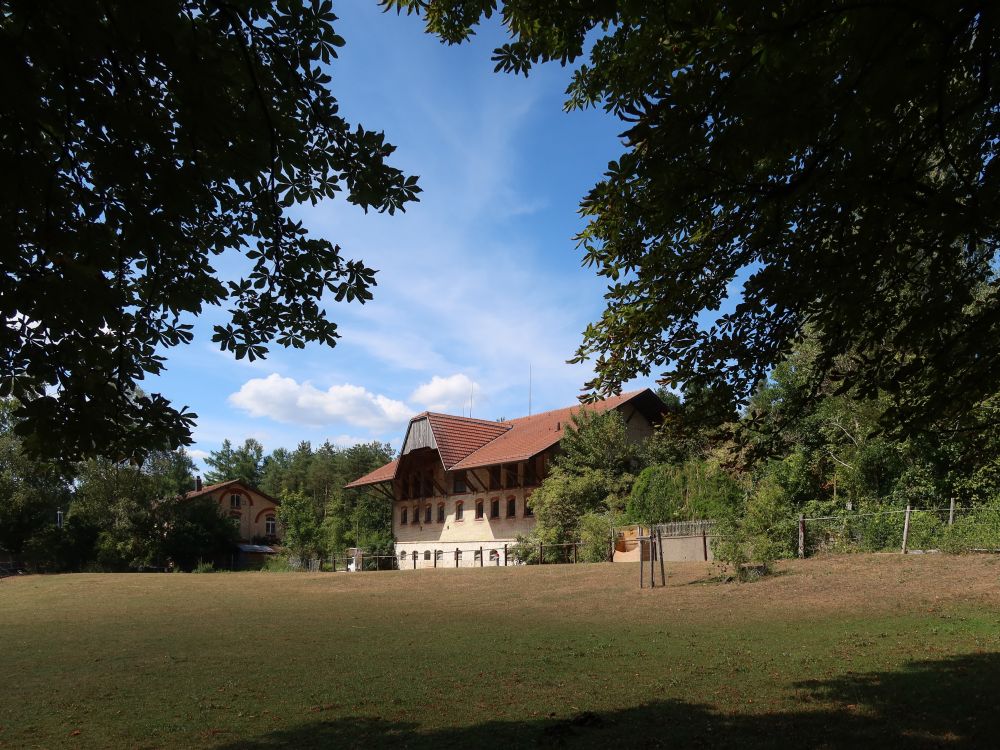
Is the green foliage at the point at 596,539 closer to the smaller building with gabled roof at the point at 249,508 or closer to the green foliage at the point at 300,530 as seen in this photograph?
the green foliage at the point at 300,530

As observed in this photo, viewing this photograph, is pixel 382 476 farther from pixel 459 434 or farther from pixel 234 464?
pixel 234 464

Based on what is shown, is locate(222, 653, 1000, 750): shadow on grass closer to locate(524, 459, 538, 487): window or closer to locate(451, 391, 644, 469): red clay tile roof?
locate(451, 391, 644, 469): red clay tile roof

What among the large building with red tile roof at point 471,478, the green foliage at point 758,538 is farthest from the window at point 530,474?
the green foliage at point 758,538

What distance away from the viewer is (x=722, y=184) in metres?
5.16

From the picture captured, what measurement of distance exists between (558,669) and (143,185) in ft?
25.2

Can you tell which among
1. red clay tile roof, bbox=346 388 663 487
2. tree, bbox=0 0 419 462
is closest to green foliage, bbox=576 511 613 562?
red clay tile roof, bbox=346 388 663 487

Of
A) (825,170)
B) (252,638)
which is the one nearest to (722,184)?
(825,170)

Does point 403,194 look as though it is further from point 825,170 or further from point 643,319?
point 825,170

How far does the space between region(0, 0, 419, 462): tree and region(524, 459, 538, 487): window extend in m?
33.9

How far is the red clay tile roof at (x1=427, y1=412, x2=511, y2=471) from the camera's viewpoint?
147 ft

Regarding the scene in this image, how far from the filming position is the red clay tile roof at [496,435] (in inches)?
1550

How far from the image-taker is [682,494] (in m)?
29.7

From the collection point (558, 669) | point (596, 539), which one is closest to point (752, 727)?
point (558, 669)

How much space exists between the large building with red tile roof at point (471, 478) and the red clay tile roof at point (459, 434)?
0.07 metres
